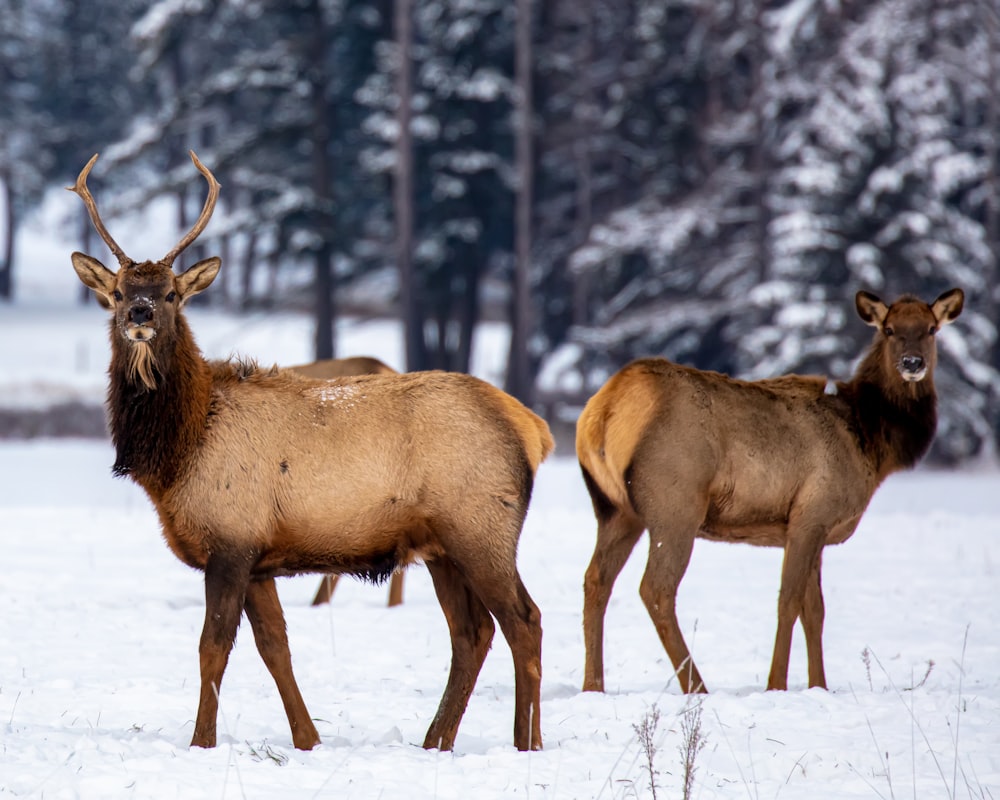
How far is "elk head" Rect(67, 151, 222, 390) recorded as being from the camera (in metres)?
6.45

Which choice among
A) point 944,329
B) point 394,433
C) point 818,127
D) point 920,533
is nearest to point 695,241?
point 818,127

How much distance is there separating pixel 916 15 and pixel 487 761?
25547mm

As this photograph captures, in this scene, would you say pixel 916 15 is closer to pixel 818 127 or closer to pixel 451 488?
pixel 818 127

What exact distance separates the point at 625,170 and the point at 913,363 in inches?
1051

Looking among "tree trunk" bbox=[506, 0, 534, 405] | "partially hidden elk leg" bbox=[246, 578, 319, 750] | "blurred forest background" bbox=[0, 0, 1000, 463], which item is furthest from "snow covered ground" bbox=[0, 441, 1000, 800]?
"tree trunk" bbox=[506, 0, 534, 405]

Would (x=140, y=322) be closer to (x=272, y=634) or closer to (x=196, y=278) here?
(x=196, y=278)

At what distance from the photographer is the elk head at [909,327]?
893cm

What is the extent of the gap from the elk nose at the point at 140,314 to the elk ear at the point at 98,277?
1.33ft

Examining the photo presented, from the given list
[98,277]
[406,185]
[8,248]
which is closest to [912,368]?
[98,277]

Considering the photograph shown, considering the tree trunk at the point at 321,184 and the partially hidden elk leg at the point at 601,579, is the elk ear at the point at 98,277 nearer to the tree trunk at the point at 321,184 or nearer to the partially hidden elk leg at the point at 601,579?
the partially hidden elk leg at the point at 601,579

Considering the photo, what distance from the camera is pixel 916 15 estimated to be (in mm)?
27828

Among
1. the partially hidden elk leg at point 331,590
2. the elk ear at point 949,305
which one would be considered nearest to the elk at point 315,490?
the partially hidden elk leg at point 331,590

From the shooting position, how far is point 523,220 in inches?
1206

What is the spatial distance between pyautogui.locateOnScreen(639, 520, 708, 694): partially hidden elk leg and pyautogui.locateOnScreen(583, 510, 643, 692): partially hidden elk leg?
1.04 feet
